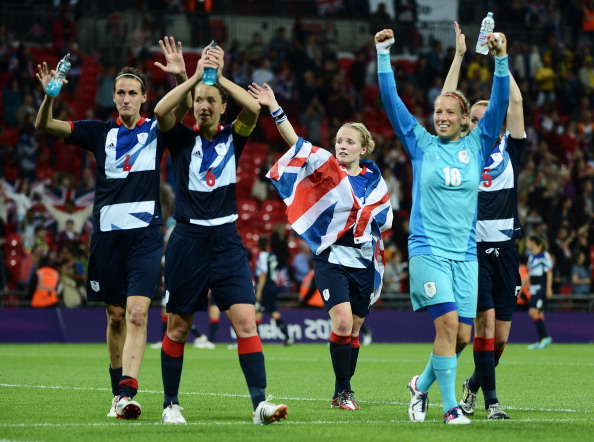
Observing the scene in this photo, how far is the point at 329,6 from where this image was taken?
104 ft

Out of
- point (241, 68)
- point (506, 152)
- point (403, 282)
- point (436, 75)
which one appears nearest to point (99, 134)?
point (506, 152)

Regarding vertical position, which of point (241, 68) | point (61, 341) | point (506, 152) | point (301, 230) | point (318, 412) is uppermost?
point (241, 68)

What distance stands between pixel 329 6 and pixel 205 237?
24.6 metres

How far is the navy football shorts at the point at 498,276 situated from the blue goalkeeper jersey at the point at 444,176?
101 centimetres

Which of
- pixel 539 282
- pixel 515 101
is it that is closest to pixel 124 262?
pixel 515 101

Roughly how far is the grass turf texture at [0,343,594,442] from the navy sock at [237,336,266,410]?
0.24 metres

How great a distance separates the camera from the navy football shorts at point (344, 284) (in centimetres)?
974

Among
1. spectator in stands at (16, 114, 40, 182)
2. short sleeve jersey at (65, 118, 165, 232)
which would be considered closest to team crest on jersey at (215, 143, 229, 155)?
short sleeve jersey at (65, 118, 165, 232)

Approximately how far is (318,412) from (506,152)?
2779 mm

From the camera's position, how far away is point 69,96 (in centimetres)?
2772

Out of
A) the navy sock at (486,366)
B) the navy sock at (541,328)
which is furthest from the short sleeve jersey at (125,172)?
the navy sock at (541,328)

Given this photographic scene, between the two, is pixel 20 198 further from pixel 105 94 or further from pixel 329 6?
pixel 329 6

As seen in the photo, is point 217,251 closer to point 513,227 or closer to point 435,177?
point 435,177

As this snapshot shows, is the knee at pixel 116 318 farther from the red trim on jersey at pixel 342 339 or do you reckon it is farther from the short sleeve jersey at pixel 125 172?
the red trim on jersey at pixel 342 339
